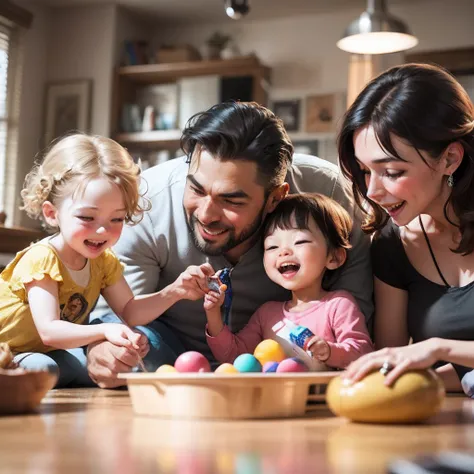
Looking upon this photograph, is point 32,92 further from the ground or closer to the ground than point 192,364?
further from the ground

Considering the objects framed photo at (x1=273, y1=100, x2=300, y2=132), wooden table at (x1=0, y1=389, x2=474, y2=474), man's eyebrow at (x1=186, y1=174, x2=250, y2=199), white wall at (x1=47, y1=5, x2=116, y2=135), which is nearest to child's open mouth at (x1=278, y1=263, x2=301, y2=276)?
man's eyebrow at (x1=186, y1=174, x2=250, y2=199)

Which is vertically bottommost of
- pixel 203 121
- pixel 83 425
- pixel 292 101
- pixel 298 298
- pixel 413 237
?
pixel 83 425

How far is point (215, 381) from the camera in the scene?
1244 millimetres

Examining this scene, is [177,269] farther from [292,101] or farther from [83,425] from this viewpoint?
[292,101]

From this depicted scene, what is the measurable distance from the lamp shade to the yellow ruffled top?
2400 mm

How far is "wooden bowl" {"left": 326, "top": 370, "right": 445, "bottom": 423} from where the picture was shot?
125cm

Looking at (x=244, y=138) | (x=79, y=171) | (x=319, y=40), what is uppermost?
(x=319, y=40)

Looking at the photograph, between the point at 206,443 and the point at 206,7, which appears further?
the point at 206,7

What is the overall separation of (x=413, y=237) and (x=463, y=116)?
1.25 feet

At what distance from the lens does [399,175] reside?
5.71 feet

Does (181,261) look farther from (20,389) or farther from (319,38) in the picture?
(319,38)

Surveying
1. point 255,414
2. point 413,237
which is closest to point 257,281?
point 413,237

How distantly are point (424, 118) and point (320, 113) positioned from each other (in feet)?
14.1

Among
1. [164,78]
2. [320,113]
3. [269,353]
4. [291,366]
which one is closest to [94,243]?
[269,353]
